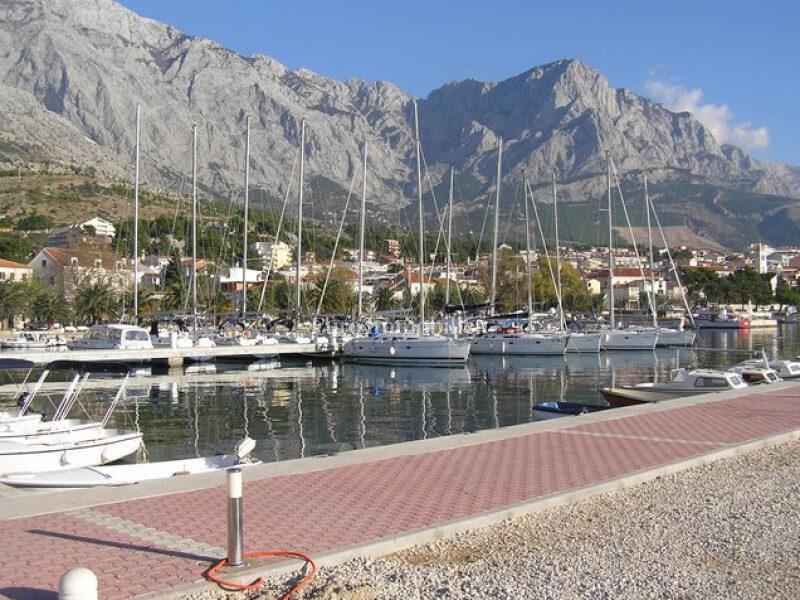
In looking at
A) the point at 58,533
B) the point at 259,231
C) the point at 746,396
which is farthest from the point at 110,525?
the point at 259,231

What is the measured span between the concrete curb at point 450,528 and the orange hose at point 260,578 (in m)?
0.08

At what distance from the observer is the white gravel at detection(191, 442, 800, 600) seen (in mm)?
7617

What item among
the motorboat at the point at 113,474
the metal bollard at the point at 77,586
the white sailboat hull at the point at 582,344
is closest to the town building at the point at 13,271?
the white sailboat hull at the point at 582,344

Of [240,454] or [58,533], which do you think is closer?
[58,533]

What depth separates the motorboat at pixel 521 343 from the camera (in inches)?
2532

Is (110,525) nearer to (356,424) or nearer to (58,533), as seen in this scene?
(58,533)

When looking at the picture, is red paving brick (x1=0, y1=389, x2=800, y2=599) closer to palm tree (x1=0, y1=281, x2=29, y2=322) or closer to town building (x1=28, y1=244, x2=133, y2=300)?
palm tree (x1=0, y1=281, x2=29, y2=322)

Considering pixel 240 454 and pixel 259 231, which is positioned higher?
pixel 259 231

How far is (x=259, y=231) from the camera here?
447ft

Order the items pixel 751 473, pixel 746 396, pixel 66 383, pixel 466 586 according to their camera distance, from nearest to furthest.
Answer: pixel 466 586 < pixel 751 473 < pixel 746 396 < pixel 66 383

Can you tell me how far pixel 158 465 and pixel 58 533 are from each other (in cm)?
842

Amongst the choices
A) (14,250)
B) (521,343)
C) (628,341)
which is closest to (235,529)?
(521,343)

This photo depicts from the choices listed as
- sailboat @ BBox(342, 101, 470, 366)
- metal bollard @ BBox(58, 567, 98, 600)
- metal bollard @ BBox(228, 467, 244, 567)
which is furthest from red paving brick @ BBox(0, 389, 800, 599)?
sailboat @ BBox(342, 101, 470, 366)

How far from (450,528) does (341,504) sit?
168 centimetres
